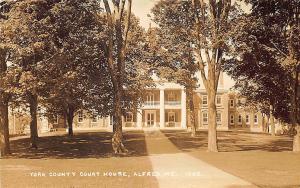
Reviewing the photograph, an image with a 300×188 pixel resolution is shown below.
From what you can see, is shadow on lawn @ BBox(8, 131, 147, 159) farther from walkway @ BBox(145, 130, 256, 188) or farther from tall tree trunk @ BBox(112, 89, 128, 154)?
walkway @ BBox(145, 130, 256, 188)

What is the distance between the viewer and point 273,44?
25875mm

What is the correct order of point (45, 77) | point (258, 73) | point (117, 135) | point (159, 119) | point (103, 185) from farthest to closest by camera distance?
point (159, 119)
point (258, 73)
point (117, 135)
point (45, 77)
point (103, 185)

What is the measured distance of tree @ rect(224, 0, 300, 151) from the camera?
2531 centimetres

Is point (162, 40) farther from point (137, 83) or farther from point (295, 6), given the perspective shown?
point (295, 6)

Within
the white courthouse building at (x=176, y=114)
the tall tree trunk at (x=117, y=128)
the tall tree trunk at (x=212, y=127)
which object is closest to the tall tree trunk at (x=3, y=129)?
the tall tree trunk at (x=117, y=128)

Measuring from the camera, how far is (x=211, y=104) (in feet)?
84.4

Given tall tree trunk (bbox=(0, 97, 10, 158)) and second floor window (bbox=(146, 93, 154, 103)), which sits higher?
second floor window (bbox=(146, 93, 154, 103))

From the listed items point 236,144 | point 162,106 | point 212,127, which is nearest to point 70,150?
point 212,127

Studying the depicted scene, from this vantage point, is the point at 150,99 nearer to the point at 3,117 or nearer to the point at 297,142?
the point at 297,142

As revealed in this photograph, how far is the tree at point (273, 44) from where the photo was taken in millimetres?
25312

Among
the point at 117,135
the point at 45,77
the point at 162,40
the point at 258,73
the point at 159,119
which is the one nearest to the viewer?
the point at 45,77

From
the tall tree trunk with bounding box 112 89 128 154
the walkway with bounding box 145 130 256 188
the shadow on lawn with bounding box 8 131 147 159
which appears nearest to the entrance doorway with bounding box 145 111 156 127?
the shadow on lawn with bounding box 8 131 147 159

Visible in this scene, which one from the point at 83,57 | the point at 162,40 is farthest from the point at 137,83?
the point at 83,57

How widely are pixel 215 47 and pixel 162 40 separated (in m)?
16.1
